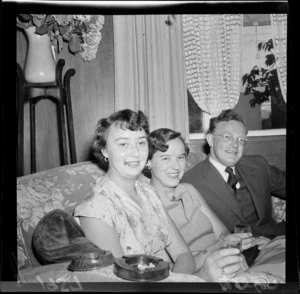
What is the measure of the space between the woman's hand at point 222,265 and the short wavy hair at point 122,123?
0.43 m

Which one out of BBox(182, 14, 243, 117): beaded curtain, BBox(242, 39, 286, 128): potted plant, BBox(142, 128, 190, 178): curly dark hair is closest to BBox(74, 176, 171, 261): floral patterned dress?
BBox(142, 128, 190, 178): curly dark hair

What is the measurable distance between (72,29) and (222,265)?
0.86 metres

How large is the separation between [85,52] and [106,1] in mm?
172

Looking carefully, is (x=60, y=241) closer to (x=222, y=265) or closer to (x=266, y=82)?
(x=222, y=265)

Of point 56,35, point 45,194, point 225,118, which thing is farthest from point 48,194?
point 225,118

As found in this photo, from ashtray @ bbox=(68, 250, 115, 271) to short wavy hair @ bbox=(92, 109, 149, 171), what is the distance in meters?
Result: 0.32

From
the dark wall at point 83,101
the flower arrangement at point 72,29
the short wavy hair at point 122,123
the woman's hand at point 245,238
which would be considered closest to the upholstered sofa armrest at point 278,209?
the woman's hand at point 245,238

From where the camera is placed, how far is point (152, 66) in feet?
4.30

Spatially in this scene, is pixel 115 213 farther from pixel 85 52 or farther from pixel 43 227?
pixel 85 52

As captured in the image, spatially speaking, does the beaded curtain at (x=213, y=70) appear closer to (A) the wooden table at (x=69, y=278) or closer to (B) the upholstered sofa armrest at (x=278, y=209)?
(B) the upholstered sofa armrest at (x=278, y=209)

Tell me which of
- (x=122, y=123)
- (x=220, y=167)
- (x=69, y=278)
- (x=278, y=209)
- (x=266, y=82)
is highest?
(x=266, y=82)

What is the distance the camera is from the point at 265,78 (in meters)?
1.32

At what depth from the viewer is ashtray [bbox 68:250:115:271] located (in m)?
1.20
